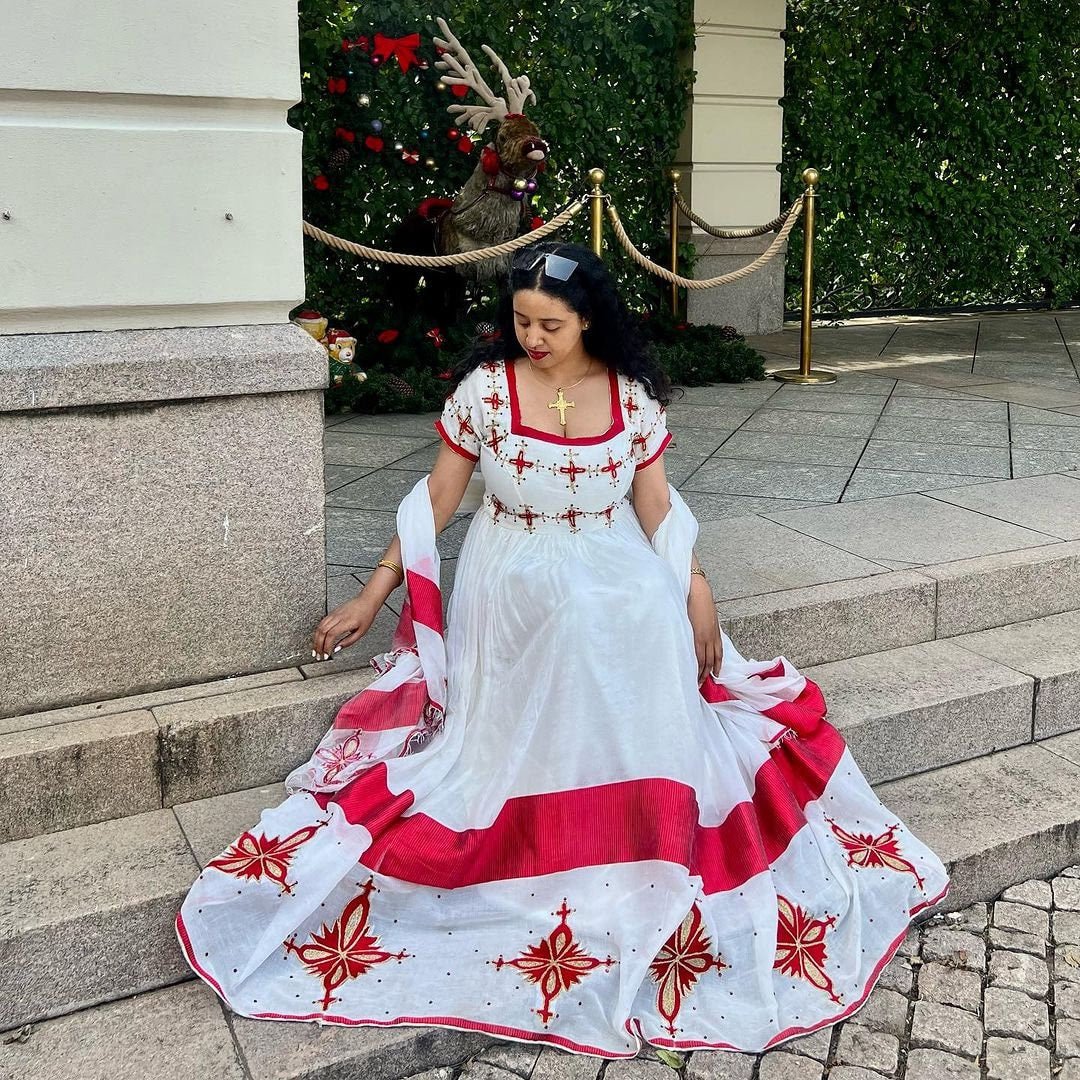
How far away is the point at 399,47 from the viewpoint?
7430 mm

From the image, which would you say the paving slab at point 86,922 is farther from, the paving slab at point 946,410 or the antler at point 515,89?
the antler at point 515,89

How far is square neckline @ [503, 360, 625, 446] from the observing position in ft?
9.57

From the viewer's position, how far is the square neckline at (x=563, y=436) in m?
2.92

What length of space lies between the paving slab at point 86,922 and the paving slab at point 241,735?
212mm

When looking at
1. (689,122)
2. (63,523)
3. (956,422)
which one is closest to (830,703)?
(63,523)

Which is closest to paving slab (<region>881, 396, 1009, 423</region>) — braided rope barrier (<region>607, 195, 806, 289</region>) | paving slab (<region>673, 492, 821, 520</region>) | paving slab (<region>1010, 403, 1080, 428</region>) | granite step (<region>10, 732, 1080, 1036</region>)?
paving slab (<region>1010, 403, 1080, 428</region>)

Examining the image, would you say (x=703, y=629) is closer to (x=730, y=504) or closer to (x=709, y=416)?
(x=730, y=504)

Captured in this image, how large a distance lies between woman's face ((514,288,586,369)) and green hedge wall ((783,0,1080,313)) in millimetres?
8321

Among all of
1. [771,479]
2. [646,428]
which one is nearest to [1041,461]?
[771,479]

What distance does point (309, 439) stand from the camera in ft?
10.4

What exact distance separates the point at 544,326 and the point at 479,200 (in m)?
4.81

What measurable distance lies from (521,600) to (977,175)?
33.8 ft

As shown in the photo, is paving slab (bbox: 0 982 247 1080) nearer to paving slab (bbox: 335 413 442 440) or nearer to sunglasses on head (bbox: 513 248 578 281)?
sunglasses on head (bbox: 513 248 578 281)

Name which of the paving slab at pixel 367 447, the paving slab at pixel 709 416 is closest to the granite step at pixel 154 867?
the paving slab at pixel 367 447
